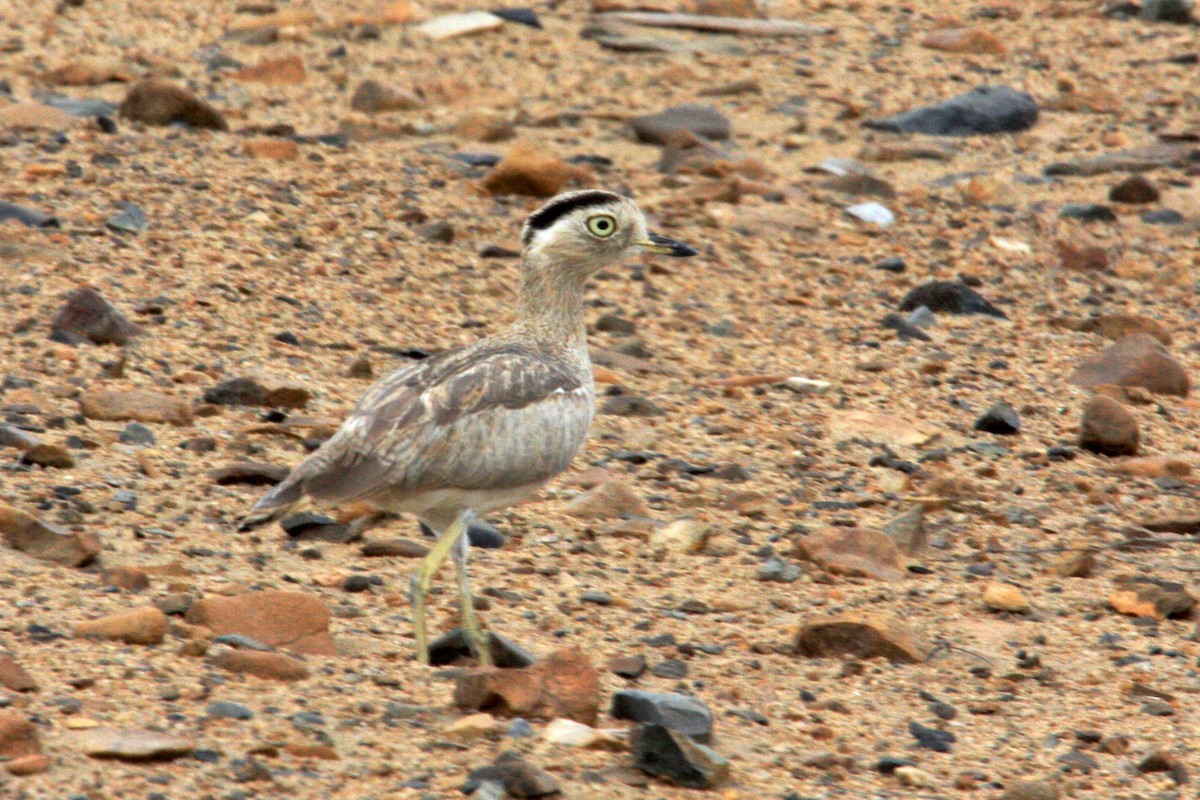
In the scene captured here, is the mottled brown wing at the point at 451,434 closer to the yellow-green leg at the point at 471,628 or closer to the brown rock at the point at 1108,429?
the yellow-green leg at the point at 471,628

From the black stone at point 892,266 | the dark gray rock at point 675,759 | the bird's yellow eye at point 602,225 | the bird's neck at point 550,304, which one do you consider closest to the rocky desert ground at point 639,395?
the dark gray rock at point 675,759

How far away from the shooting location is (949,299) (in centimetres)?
1038

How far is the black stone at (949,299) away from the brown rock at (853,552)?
11.4ft

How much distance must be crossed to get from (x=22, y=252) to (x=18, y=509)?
9.79ft

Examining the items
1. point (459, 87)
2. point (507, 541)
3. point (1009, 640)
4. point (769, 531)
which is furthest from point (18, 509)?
point (459, 87)

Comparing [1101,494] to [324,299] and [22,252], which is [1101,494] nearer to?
[324,299]

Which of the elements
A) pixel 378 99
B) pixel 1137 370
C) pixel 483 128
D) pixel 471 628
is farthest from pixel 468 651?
pixel 378 99

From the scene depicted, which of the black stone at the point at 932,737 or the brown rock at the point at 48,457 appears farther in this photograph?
the brown rock at the point at 48,457

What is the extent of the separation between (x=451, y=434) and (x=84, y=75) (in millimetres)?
7259

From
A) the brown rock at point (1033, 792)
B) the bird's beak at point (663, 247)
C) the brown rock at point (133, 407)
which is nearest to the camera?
the brown rock at point (1033, 792)

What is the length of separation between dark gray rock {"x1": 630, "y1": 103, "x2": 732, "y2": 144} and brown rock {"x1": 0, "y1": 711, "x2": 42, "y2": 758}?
8407mm

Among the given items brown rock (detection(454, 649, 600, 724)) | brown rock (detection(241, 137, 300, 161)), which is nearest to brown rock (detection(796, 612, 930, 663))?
brown rock (detection(454, 649, 600, 724))

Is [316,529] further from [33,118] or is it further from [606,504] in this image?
[33,118]

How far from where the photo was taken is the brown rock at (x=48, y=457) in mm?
6855
